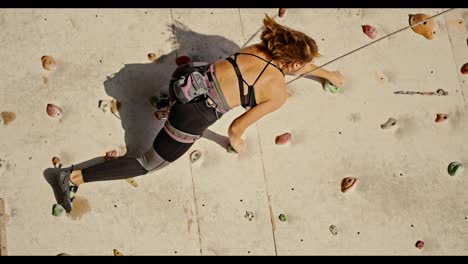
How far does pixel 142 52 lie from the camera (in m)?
4.45

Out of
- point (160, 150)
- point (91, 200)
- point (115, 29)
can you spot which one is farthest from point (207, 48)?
point (91, 200)

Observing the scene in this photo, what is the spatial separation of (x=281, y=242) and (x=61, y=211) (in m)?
1.61

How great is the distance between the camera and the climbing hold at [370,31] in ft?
15.1

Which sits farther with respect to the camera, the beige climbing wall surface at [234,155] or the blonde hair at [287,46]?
the beige climbing wall surface at [234,155]

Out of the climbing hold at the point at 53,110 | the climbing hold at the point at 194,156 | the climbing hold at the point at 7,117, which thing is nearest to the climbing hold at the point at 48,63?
the climbing hold at the point at 53,110

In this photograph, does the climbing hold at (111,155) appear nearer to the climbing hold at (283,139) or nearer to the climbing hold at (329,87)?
the climbing hold at (283,139)

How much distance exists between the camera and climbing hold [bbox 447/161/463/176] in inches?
169

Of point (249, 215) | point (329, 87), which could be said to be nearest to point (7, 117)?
point (249, 215)

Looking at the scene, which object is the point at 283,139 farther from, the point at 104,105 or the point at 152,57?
the point at 104,105

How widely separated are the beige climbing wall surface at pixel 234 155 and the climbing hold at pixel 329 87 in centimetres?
4

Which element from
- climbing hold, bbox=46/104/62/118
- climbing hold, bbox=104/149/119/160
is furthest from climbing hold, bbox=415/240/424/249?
climbing hold, bbox=46/104/62/118

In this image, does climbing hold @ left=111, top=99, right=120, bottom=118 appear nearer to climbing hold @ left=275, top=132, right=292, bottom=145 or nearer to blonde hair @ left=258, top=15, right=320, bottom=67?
climbing hold @ left=275, top=132, right=292, bottom=145

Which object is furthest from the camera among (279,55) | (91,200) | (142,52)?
(142,52)

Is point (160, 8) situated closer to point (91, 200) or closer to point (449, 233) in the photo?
point (91, 200)
